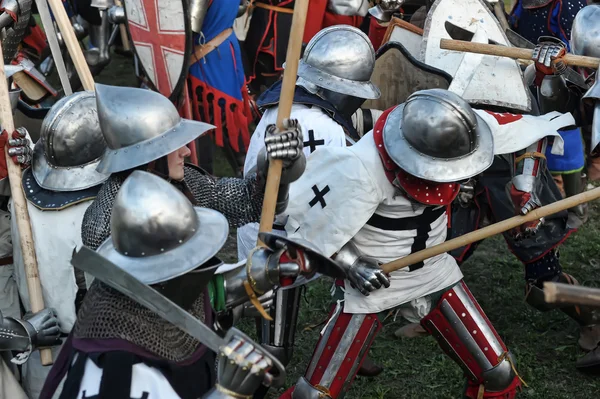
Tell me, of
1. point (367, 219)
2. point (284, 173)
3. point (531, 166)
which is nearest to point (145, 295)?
point (284, 173)

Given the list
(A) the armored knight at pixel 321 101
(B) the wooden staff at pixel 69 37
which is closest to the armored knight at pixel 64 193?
(B) the wooden staff at pixel 69 37

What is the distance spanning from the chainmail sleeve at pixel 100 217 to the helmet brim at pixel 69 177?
331mm

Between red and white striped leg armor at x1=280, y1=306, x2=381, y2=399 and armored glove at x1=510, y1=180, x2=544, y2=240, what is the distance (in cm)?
91

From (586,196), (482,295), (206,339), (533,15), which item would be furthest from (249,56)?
(206,339)

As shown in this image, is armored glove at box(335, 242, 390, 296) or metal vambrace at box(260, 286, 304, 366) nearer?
armored glove at box(335, 242, 390, 296)

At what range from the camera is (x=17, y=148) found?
4035 millimetres

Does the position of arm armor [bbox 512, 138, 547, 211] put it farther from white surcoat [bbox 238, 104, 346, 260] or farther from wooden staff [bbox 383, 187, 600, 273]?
white surcoat [bbox 238, 104, 346, 260]

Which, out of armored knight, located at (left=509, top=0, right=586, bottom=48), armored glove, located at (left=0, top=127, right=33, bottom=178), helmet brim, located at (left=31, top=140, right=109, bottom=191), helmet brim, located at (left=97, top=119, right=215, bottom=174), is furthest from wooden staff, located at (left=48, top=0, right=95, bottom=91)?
armored knight, located at (left=509, top=0, right=586, bottom=48)

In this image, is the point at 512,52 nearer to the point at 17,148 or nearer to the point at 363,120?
the point at 363,120

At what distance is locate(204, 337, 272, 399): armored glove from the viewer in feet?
8.39

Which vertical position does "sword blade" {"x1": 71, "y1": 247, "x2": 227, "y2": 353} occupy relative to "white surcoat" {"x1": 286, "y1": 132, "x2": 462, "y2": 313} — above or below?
above

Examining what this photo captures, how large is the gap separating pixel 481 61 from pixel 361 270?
1815 millimetres

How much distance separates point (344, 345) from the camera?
4203mm

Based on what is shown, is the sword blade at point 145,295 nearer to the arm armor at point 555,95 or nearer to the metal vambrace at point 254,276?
the metal vambrace at point 254,276
